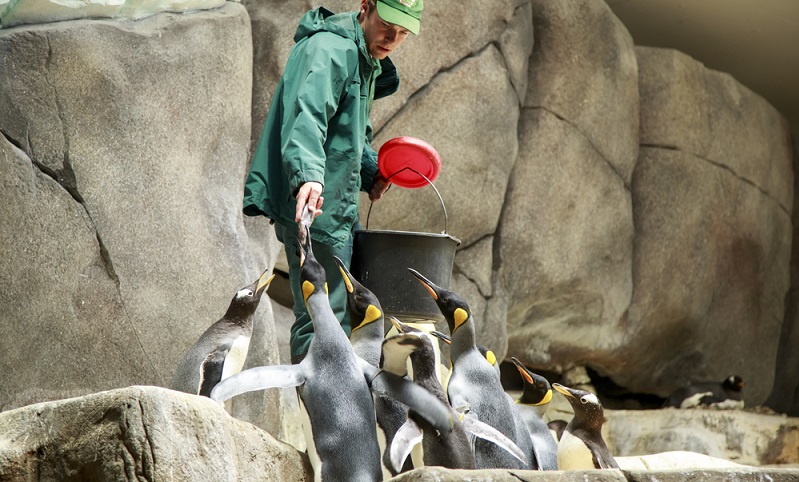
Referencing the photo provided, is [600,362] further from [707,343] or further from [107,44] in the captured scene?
[107,44]

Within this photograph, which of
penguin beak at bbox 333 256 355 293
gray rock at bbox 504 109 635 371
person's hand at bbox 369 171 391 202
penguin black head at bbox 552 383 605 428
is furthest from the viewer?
gray rock at bbox 504 109 635 371

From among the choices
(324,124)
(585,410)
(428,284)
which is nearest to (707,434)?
(585,410)

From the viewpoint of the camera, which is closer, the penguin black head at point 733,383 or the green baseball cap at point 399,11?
the green baseball cap at point 399,11

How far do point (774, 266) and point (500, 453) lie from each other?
A: 15.4 ft

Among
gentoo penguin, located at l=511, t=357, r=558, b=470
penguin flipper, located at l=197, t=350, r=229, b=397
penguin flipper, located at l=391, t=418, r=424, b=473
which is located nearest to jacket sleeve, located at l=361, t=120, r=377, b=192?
penguin flipper, located at l=197, t=350, r=229, b=397

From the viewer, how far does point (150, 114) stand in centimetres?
412

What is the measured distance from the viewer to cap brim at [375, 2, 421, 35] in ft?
10.8

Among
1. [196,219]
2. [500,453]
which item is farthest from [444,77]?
[500,453]

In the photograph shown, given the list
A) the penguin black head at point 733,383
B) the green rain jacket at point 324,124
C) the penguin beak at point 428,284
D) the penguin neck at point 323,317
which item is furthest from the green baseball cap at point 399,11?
the penguin black head at point 733,383

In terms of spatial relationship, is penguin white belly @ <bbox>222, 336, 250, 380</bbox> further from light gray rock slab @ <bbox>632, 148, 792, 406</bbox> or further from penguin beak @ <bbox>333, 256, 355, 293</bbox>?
light gray rock slab @ <bbox>632, 148, 792, 406</bbox>

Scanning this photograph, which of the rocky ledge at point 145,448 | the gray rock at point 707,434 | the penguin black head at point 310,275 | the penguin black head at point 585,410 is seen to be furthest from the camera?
the gray rock at point 707,434

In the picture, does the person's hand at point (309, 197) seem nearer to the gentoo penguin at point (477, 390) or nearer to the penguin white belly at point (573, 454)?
the gentoo penguin at point (477, 390)

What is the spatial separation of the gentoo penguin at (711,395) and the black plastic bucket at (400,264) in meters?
3.46

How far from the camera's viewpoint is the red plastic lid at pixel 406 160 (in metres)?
3.54
